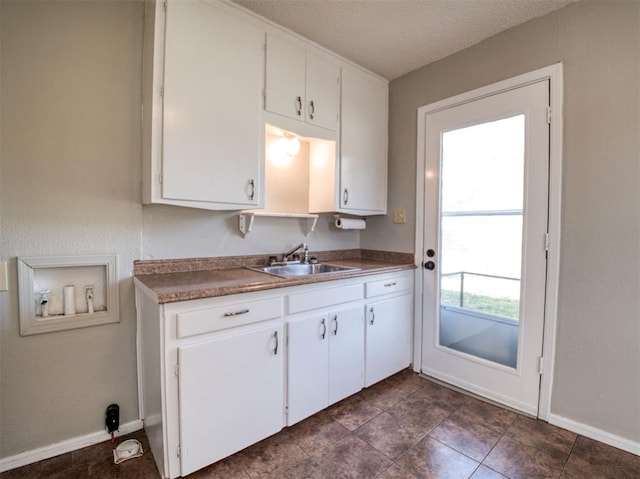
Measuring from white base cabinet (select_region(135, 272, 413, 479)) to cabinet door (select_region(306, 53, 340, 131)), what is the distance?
45.1 inches

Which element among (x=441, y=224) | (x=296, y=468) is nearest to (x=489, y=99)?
(x=441, y=224)

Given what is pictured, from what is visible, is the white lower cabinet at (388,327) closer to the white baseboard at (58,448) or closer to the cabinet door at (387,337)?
the cabinet door at (387,337)

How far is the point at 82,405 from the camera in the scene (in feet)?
5.30

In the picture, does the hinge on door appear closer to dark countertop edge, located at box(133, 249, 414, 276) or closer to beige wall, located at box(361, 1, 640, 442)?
beige wall, located at box(361, 1, 640, 442)

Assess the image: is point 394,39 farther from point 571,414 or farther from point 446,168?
point 571,414

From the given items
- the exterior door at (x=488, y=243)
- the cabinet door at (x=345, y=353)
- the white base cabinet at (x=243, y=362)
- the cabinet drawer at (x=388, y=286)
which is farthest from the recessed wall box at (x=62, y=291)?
the exterior door at (x=488, y=243)

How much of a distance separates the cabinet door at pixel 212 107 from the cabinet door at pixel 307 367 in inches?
31.4

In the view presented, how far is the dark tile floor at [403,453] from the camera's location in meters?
1.46

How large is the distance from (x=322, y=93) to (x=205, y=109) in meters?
0.89

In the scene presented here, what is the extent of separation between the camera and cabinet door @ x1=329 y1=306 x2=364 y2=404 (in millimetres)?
1902

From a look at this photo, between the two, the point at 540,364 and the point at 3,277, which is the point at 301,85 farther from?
the point at 540,364

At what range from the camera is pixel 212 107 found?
5.54ft

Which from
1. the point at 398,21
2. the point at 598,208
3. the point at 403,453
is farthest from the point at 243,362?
the point at 398,21

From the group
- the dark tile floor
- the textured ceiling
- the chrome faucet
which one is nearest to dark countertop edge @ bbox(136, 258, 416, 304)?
the chrome faucet
